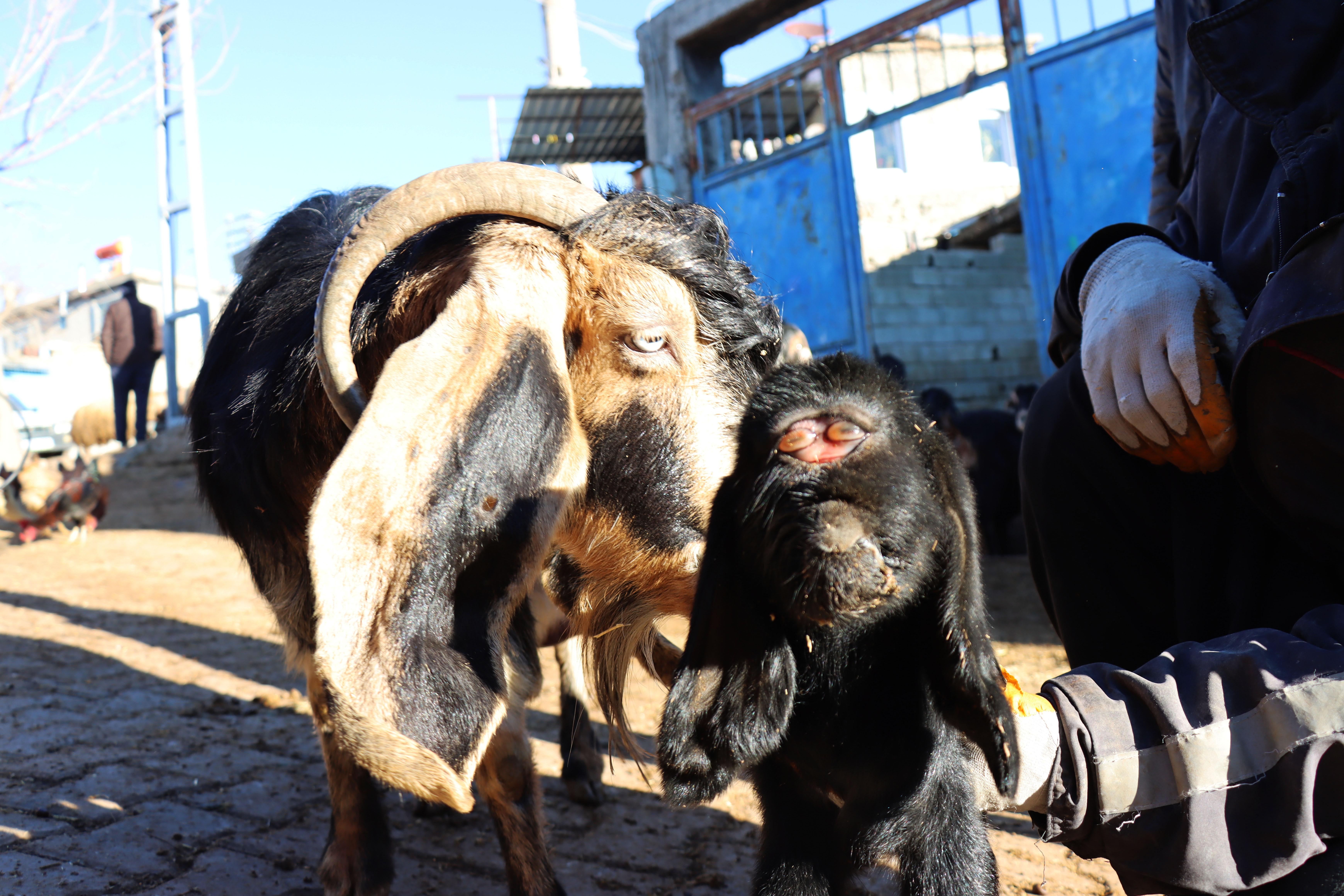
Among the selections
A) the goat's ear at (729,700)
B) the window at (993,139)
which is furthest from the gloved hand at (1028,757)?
the window at (993,139)

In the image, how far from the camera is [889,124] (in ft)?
32.5

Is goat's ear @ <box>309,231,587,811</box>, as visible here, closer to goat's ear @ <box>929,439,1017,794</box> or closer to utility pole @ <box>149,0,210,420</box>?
goat's ear @ <box>929,439,1017,794</box>

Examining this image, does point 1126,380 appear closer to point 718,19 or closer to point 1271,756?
point 1271,756

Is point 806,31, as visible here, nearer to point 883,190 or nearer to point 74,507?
point 883,190

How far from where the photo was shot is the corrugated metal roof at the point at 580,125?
13.3 metres

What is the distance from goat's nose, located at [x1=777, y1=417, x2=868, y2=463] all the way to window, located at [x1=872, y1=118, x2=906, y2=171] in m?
22.5

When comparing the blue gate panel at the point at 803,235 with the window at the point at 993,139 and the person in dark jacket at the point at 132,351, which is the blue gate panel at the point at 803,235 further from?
the window at the point at 993,139

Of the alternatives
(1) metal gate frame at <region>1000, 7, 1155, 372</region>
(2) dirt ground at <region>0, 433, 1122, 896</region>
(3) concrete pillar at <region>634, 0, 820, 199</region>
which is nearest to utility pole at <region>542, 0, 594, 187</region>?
(3) concrete pillar at <region>634, 0, 820, 199</region>

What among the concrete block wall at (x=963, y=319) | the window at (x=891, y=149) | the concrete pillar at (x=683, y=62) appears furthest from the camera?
the window at (x=891, y=149)

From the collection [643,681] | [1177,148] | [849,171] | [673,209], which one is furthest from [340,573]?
[849,171]

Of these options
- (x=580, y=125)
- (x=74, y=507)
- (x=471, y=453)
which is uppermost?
(x=580, y=125)

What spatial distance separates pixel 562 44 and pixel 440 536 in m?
18.1

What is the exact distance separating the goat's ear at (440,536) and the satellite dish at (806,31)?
63.5 ft

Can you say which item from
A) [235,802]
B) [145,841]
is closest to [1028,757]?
[145,841]
